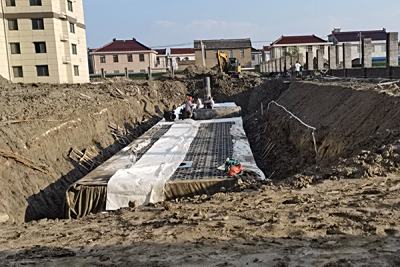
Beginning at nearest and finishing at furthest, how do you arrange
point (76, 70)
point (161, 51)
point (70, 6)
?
1. point (76, 70)
2. point (70, 6)
3. point (161, 51)

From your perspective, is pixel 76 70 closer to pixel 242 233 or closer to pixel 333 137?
pixel 333 137

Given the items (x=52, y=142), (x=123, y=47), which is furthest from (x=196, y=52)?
(x=52, y=142)

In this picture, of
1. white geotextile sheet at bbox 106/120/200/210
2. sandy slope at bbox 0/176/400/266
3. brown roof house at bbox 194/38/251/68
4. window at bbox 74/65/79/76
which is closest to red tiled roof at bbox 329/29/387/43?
brown roof house at bbox 194/38/251/68

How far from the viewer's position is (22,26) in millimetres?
35125

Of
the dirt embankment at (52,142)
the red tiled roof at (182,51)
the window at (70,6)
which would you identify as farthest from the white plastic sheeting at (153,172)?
the red tiled roof at (182,51)

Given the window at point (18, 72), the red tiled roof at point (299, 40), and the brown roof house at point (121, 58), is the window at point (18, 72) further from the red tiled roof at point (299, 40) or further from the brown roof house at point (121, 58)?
the red tiled roof at point (299, 40)

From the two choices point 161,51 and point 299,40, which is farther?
point 161,51

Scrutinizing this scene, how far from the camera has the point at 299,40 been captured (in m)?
Result: 65.7

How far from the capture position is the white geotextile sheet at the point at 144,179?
8570 mm

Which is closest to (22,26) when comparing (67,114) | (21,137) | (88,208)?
(67,114)

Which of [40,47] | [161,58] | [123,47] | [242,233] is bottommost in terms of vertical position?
[242,233]

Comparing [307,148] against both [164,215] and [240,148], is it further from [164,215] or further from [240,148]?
[164,215]

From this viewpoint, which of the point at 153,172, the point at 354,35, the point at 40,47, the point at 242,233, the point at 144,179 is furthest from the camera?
the point at 354,35

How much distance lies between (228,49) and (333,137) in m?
60.0
